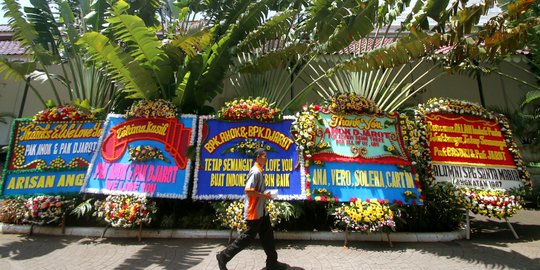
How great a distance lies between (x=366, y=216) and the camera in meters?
4.80

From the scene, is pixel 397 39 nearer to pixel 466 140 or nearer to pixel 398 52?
pixel 398 52

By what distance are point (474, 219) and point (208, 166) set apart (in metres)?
6.37

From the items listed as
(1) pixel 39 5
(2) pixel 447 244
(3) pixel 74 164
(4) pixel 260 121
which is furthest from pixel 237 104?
(1) pixel 39 5

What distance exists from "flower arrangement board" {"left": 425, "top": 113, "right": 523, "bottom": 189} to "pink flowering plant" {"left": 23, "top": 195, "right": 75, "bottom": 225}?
24.4 feet

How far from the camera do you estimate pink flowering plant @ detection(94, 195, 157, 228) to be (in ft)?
15.9

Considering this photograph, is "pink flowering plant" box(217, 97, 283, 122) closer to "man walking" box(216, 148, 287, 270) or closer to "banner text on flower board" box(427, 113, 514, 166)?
"man walking" box(216, 148, 287, 270)

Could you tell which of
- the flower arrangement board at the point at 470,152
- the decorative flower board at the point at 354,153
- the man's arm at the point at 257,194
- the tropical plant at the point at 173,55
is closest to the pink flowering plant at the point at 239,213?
the decorative flower board at the point at 354,153

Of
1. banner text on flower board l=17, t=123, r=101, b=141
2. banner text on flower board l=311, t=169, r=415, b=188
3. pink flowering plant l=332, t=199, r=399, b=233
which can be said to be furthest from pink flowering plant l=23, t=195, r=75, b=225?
pink flowering plant l=332, t=199, r=399, b=233

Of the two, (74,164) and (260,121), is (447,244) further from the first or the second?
(74,164)

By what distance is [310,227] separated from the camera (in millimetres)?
5434

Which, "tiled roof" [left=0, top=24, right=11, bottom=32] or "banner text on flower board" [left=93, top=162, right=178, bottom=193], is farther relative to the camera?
"tiled roof" [left=0, top=24, right=11, bottom=32]

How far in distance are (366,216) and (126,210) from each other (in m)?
4.22

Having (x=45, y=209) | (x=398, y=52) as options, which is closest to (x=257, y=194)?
(x=398, y=52)

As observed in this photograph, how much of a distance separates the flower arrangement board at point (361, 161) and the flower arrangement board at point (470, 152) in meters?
0.75
